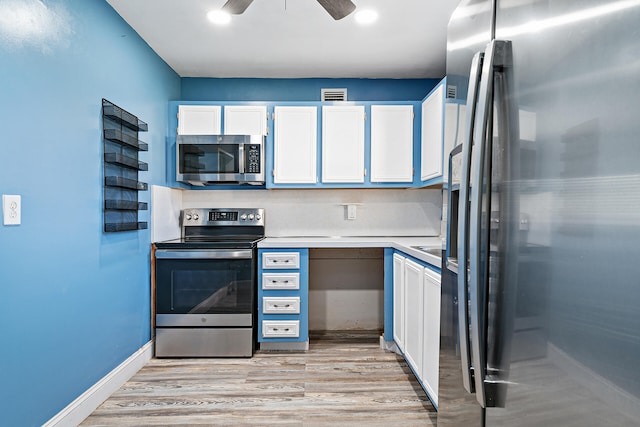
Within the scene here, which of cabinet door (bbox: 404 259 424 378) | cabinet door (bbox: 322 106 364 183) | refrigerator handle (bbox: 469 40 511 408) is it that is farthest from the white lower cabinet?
refrigerator handle (bbox: 469 40 511 408)

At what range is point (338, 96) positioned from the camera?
12.2 ft

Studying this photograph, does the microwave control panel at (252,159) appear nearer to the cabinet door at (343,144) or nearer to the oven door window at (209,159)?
the oven door window at (209,159)

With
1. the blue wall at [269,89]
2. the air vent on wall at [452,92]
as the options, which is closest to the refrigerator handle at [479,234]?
the air vent on wall at [452,92]

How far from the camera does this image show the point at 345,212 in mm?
3770

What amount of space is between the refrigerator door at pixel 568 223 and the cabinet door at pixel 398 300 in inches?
75.2

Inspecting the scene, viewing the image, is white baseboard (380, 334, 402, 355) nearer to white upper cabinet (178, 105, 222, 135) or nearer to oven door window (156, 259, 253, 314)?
oven door window (156, 259, 253, 314)

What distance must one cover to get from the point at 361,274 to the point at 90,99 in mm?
2614

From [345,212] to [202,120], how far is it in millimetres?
1556

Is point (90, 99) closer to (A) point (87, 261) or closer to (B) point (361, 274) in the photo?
(A) point (87, 261)

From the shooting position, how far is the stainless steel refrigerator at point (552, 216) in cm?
57

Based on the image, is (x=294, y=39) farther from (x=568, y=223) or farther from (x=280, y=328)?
(x=568, y=223)

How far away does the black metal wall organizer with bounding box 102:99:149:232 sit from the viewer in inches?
92.3

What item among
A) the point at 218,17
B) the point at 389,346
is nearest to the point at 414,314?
the point at 389,346

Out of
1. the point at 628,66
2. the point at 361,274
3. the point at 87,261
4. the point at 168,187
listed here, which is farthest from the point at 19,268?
the point at 361,274
